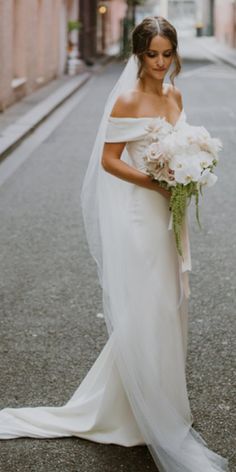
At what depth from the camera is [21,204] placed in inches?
379

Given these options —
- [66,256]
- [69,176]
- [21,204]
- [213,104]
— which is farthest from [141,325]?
[213,104]

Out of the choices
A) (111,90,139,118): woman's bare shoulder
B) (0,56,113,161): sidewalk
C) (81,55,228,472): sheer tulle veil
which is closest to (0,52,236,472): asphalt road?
(81,55,228,472): sheer tulle veil

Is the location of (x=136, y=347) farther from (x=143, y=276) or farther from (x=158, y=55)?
(x=158, y=55)

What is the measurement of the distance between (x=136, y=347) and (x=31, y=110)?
15.3 metres

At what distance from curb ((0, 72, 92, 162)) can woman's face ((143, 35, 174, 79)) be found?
9.24m

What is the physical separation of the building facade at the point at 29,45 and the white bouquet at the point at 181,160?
50.1 feet

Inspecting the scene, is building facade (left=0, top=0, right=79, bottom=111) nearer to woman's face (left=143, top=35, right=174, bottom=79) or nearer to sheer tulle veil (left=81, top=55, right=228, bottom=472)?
sheer tulle veil (left=81, top=55, right=228, bottom=472)

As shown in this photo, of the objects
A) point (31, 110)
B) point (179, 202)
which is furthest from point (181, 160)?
point (31, 110)

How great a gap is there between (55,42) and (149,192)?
2613cm

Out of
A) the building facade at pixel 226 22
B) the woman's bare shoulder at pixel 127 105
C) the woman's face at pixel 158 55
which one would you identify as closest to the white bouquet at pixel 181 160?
the woman's bare shoulder at pixel 127 105

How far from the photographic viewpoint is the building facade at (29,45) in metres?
19.5

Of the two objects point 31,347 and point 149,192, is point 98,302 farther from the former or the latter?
point 149,192

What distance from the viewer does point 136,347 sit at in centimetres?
366

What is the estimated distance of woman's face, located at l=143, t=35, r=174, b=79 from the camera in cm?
346
